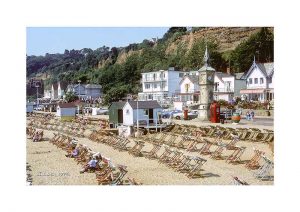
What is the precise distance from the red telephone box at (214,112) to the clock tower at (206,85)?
15 centimetres

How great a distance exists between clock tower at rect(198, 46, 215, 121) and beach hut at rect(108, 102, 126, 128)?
87.4 inches

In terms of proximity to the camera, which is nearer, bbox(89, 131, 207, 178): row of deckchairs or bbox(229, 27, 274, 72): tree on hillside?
bbox(229, 27, 274, 72): tree on hillside

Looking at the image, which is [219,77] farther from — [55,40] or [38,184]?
[38,184]

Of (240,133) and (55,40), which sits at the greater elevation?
(55,40)

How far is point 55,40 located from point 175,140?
5296 millimetres

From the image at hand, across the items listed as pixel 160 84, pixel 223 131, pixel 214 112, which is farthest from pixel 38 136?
pixel 223 131

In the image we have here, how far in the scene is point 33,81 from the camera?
394 inches

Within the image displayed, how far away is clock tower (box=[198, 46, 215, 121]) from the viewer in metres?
12.4

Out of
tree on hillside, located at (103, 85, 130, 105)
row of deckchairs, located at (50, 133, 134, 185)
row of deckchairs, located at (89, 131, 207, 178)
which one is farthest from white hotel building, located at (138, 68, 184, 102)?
row of deckchairs, located at (50, 133, 134, 185)

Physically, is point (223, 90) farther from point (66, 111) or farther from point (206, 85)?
point (66, 111)

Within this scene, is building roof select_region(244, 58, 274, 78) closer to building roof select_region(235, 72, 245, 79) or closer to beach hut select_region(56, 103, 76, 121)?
building roof select_region(235, 72, 245, 79)

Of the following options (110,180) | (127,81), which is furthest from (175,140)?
(110,180)
